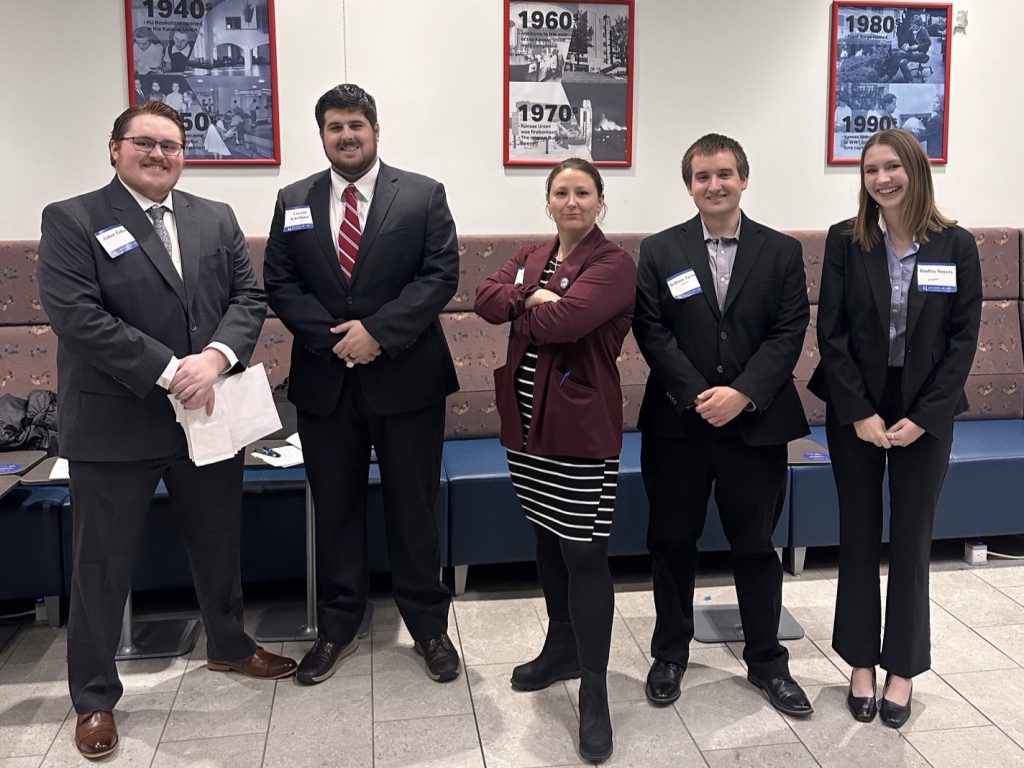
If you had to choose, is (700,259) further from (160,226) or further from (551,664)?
(160,226)

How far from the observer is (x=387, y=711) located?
8.86ft

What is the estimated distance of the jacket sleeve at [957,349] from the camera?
2.45 meters

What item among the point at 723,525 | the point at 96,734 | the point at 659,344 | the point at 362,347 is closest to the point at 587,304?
the point at 659,344

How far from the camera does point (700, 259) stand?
257cm

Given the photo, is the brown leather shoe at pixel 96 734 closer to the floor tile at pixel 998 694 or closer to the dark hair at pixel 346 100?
the dark hair at pixel 346 100

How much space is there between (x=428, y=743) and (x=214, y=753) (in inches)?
22.4

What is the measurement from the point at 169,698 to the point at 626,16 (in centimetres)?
331

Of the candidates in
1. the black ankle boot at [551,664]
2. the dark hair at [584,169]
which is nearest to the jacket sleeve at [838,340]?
the dark hair at [584,169]

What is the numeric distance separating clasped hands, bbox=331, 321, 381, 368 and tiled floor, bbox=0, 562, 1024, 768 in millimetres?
1023

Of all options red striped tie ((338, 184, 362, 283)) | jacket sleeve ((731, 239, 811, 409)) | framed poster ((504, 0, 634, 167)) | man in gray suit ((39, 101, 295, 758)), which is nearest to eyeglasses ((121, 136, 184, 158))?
man in gray suit ((39, 101, 295, 758))

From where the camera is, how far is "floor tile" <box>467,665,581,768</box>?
8.07 ft

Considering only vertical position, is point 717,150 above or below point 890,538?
above

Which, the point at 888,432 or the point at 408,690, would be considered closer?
the point at 888,432

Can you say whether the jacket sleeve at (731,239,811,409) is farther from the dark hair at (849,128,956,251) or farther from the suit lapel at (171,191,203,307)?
Result: the suit lapel at (171,191,203,307)
